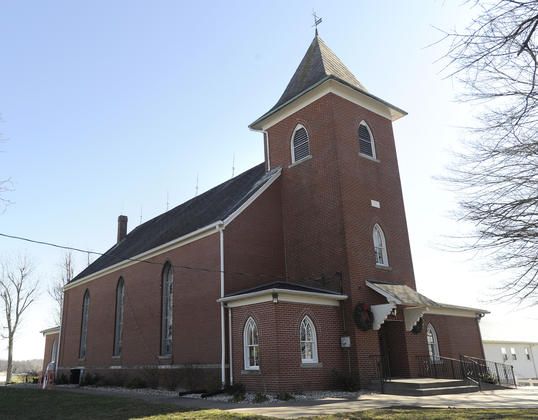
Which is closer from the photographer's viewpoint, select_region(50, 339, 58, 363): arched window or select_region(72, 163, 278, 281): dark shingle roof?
select_region(72, 163, 278, 281): dark shingle roof

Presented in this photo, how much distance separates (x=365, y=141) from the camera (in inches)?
877

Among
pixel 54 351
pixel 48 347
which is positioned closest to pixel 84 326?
pixel 54 351

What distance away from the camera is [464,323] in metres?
23.7

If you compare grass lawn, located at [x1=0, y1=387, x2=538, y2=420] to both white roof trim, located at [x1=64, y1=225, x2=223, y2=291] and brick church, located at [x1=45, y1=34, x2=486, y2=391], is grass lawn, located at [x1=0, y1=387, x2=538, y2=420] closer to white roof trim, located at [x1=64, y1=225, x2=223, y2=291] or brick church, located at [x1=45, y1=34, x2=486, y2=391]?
brick church, located at [x1=45, y1=34, x2=486, y2=391]

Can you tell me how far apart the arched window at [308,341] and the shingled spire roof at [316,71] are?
10.7m

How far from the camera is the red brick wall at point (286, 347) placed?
52.7ft

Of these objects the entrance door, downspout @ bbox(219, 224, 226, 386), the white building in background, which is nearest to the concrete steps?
the entrance door

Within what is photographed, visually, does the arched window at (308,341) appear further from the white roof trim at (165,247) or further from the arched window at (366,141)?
the arched window at (366,141)

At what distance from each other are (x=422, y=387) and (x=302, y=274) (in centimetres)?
675

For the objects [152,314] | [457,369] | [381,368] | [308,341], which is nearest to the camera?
[381,368]

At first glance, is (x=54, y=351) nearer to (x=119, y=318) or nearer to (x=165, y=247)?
(x=119, y=318)

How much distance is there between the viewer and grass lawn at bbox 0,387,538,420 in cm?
1020

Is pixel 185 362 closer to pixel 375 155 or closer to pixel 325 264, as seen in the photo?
pixel 325 264

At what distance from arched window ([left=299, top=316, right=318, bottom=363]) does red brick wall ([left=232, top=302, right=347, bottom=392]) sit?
154mm
